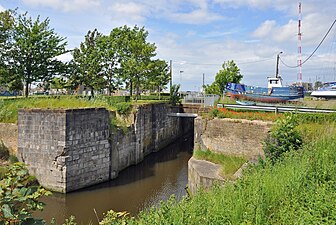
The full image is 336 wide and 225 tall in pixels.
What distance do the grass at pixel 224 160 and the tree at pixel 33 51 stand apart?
14.2m

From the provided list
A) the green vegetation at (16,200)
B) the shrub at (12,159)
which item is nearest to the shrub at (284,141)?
the green vegetation at (16,200)

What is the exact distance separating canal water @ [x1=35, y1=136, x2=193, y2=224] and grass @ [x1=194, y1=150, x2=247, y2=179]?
1.81 m

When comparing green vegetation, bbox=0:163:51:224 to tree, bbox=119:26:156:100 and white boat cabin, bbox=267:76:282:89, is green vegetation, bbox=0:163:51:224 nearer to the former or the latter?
tree, bbox=119:26:156:100

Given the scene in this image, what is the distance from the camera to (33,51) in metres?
21.3

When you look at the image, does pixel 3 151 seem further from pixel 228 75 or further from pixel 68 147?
pixel 228 75

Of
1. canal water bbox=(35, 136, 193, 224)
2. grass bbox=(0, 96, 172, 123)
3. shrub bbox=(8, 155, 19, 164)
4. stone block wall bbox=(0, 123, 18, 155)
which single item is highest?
grass bbox=(0, 96, 172, 123)

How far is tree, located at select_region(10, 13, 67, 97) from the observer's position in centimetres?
2106

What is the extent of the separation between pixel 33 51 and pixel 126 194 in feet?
45.9

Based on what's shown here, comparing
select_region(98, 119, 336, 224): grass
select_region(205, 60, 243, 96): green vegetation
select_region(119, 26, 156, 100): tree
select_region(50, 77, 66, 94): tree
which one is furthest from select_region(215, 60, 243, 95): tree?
select_region(98, 119, 336, 224): grass

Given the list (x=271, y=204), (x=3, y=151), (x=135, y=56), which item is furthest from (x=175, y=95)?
(x=271, y=204)

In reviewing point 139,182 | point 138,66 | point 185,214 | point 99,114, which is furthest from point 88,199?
point 138,66

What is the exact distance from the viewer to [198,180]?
11.0 meters

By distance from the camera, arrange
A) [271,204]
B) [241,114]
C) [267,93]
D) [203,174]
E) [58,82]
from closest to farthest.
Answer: [271,204] < [203,174] < [241,114] < [267,93] < [58,82]

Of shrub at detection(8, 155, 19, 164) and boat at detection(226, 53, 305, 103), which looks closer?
shrub at detection(8, 155, 19, 164)
